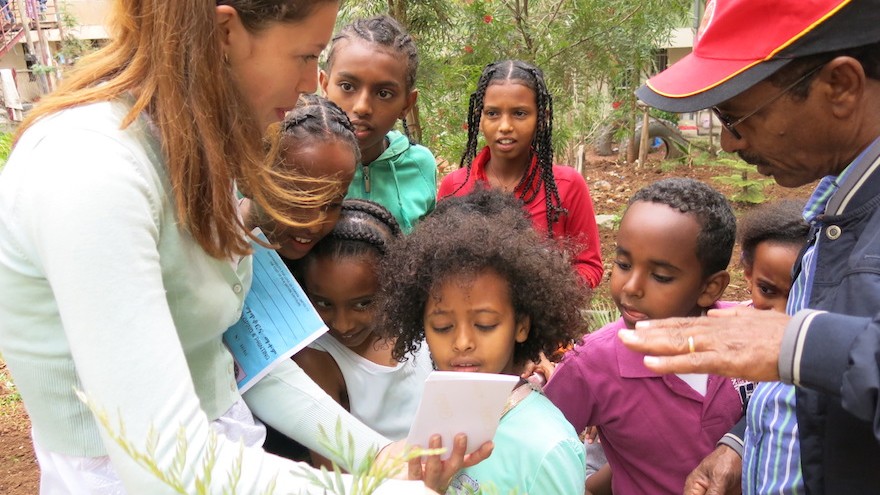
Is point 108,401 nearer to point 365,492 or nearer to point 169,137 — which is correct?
point 169,137

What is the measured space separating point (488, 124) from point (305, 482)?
2638 mm

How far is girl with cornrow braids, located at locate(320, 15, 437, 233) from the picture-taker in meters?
3.03

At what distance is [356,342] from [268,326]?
22.4 inches

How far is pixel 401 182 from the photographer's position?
10.2 feet

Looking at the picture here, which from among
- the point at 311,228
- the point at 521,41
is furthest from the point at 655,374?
the point at 521,41

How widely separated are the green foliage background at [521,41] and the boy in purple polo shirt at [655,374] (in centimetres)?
324

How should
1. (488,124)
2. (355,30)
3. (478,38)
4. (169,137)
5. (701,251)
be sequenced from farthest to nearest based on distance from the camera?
(478,38) → (488,124) → (355,30) → (701,251) → (169,137)

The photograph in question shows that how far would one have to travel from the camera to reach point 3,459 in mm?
4031

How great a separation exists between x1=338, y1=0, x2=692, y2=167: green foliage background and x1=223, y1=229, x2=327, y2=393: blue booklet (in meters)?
3.76

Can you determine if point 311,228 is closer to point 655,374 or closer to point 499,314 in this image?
point 499,314

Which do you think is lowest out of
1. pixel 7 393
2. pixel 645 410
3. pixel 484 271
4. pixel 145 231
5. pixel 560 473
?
pixel 7 393

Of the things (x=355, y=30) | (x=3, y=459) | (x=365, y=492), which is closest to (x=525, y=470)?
(x=365, y=492)

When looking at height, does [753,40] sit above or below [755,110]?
above

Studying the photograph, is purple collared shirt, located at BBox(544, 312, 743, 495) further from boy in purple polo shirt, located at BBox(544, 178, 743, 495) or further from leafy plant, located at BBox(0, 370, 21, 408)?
leafy plant, located at BBox(0, 370, 21, 408)
